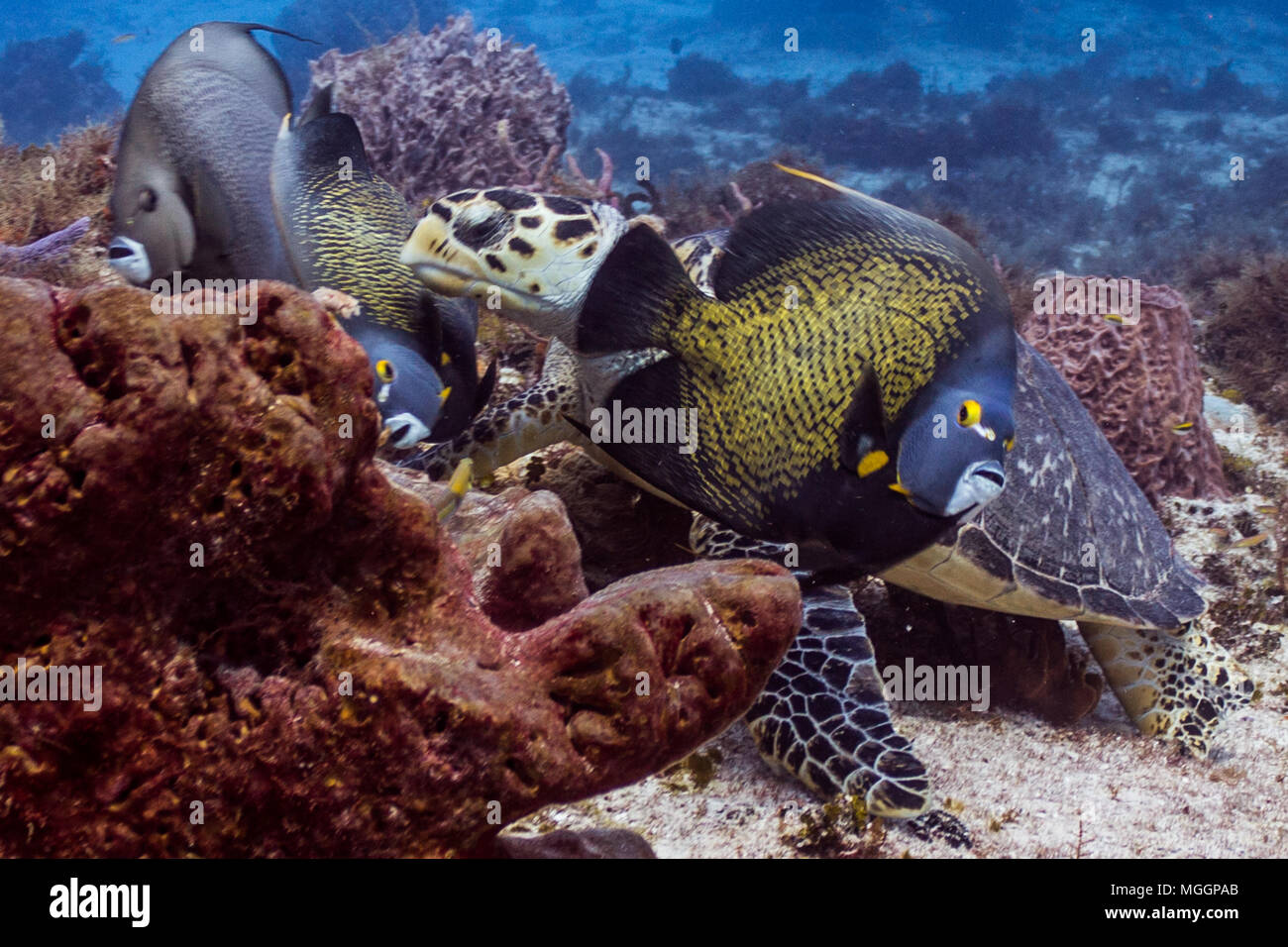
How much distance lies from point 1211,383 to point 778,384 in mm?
6759

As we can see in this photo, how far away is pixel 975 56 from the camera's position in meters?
33.3

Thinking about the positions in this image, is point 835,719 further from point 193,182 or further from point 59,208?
point 59,208

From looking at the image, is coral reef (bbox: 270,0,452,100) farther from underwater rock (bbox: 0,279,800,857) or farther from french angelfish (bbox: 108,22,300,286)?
underwater rock (bbox: 0,279,800,857)

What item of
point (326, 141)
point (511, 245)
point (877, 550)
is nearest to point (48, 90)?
point (326, 141)

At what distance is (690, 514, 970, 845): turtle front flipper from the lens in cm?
205

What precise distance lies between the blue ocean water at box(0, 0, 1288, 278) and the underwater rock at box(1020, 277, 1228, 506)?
7600 mm

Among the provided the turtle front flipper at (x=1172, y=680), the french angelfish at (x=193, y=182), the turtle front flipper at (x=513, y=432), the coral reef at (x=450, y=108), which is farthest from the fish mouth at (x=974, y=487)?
the coral reef at (x=450, y=108)

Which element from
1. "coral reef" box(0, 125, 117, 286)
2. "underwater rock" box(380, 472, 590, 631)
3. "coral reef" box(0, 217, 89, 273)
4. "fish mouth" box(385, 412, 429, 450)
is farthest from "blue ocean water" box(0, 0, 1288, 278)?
"underwater rock" box(380, 472, 590, 631)

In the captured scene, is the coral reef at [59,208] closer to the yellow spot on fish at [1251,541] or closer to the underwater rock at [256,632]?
the underwater rock at [256,632]

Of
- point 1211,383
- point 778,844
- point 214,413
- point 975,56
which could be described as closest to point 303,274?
point 214,413

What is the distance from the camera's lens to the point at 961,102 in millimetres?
26188

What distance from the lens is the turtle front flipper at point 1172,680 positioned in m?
2.98

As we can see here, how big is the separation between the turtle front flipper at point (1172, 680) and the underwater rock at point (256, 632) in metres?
2.64
